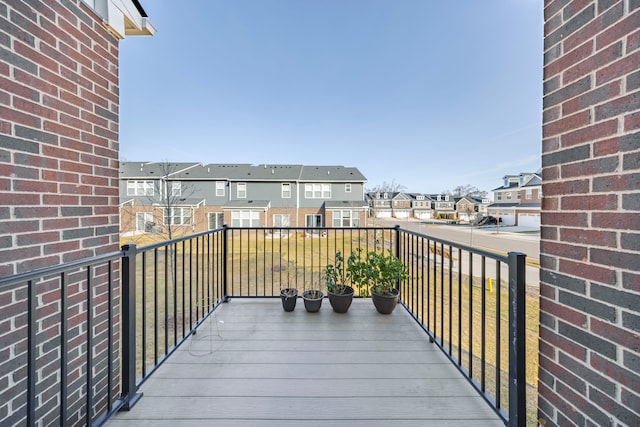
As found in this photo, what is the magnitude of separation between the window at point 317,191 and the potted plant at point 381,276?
49.8 feet

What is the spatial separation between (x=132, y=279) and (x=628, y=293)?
217 centimetres

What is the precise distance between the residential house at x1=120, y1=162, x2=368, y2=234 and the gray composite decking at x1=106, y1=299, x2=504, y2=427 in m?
14.8

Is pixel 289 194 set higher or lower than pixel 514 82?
lower

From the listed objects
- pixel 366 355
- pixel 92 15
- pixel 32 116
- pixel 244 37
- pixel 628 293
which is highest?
pixel 244 37

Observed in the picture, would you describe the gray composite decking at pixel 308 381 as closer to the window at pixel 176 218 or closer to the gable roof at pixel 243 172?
the window at pixel 176 218

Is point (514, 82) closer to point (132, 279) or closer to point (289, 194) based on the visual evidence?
point (132, 279)

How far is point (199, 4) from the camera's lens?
5.02 m

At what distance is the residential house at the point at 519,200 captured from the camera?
78.9ft

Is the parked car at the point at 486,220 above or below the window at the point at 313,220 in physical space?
below

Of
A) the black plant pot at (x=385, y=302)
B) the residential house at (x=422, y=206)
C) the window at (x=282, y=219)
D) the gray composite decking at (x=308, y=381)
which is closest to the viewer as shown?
the gray composite decking at (x=308, y=381)

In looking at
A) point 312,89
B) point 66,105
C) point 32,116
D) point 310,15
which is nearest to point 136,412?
point 32,116

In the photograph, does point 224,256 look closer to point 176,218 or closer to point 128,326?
point 128,326

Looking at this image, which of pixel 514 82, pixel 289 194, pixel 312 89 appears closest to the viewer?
pixel 514 82

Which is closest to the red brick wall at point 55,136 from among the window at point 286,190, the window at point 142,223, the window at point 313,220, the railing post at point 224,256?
the railing post at point 224,256
